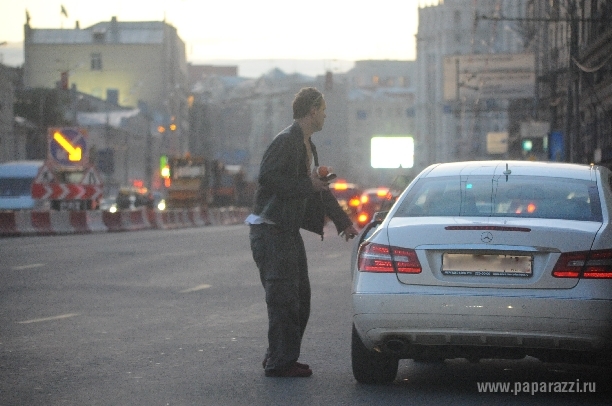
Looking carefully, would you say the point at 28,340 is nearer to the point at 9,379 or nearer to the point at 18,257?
the point at 9,379

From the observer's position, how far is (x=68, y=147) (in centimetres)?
3594

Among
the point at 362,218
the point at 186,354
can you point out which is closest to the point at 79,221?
the point at 362,218

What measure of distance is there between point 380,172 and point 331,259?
16874 cm

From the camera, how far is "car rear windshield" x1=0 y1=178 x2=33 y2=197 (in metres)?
51.5

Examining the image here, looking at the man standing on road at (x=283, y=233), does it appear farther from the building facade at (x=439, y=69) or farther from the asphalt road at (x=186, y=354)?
the building facade at (x=439, y=69)

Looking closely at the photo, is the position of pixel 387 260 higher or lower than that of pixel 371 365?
higher

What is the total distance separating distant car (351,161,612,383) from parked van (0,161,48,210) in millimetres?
43422

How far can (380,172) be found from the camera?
627ft

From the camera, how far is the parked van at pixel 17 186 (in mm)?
50250

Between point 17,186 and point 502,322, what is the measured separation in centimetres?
4654

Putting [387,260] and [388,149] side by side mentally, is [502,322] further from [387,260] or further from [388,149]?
[388,149]

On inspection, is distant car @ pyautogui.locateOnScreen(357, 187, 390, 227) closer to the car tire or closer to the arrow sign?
the arrow sign

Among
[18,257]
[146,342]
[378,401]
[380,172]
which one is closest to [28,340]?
[146,342]

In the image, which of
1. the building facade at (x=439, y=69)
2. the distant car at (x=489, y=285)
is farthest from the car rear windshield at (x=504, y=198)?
the building facade at (x=439, y=69)
